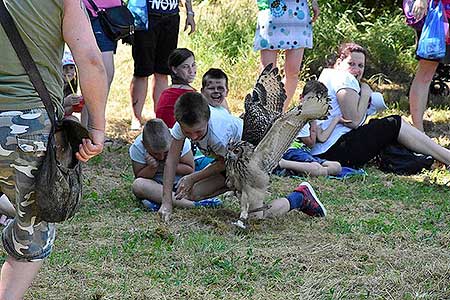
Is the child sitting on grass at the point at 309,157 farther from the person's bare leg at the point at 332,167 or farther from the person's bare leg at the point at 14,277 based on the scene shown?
the person's bare leg at the point at 14,277

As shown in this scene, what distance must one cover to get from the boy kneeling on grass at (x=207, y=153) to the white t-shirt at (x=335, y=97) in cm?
130

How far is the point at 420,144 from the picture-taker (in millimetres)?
5980

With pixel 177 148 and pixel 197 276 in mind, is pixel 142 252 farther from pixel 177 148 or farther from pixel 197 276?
pixel 177 148

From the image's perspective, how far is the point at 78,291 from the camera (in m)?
3.57

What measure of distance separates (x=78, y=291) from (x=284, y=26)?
3817 mm

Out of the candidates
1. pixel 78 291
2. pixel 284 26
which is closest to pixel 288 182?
pixel 284 26

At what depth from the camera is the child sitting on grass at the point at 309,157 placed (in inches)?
232

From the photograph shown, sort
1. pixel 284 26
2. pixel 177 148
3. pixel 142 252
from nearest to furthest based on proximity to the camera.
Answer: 1. pixel 142 252
2. pixel 177 148
3. pixel 284 26

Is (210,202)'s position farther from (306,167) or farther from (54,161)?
(54,161)

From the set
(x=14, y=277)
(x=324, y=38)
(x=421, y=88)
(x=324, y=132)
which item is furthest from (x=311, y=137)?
(x=14, y=277)

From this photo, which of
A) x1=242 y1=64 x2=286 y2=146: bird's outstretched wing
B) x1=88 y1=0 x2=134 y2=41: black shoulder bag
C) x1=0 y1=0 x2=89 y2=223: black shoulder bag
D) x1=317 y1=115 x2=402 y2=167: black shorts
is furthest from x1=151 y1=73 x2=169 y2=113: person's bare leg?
x1=0 y1=0 x2=89 y2=223: black shoulder bag

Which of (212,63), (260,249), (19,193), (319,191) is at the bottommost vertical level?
(212,63)

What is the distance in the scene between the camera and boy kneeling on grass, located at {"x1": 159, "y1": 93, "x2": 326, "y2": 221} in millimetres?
4410

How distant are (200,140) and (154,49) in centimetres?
229
